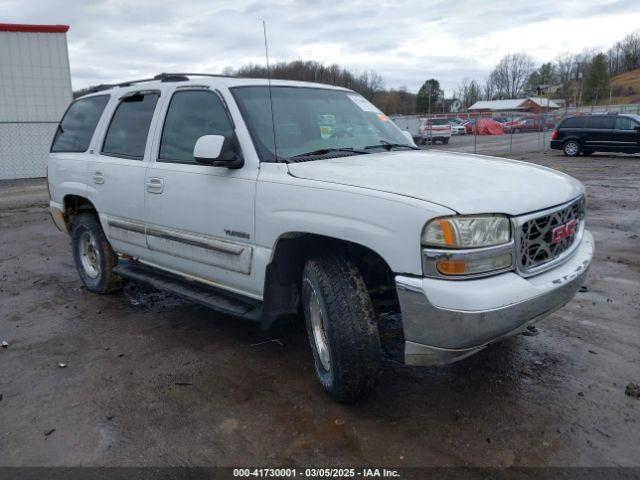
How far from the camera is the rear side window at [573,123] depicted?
71.3 ft

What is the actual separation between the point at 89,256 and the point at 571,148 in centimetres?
2090

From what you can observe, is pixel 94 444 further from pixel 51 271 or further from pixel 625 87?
pixel 625 87

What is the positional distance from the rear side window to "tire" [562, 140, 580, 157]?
0.63 meters

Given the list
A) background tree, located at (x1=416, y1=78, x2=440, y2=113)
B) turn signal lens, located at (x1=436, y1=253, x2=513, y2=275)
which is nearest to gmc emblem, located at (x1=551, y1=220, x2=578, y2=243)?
turn signal lens, located at (x1=436, y1=253, x2=513, y2=275)

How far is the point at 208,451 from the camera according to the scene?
9.55 feet

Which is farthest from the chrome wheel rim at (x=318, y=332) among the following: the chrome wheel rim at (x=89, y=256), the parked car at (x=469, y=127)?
the parked car at (x=469, y=127)

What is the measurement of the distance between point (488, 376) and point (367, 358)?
3.62 feet

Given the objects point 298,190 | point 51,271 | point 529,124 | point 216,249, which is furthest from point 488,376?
point 529,124

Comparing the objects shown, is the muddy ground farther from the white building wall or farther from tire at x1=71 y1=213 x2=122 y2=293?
the white building wall

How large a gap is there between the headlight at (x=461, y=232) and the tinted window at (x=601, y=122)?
21.2 m

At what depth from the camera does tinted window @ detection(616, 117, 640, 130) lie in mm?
20281

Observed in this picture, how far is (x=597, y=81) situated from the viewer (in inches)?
3775

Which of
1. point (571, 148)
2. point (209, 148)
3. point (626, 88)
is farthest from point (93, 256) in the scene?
point (626, 88)

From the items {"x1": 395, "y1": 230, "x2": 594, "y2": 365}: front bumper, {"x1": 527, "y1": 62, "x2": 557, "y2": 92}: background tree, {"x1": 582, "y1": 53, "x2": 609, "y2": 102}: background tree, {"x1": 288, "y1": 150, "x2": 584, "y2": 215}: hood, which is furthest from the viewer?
{"x1": 527, "y1": 62, "x2": 557, "y2": 92}: background tree
